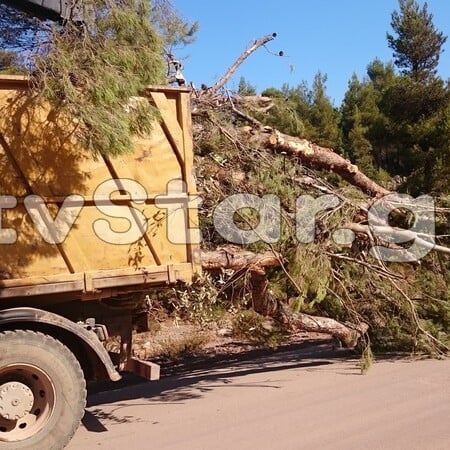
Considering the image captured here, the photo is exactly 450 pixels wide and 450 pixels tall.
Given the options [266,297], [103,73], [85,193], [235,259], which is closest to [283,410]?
[235,259]

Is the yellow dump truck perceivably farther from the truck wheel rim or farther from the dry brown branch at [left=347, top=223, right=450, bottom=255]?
the dry brown branch at [left=347, top=223, right=450, bottom=255]

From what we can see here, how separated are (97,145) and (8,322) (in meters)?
1.49

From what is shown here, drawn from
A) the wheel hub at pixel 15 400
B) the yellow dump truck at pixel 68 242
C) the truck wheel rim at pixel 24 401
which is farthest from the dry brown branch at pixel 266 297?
the wheel hub at pixel 15 400

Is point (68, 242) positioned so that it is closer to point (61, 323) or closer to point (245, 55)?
point (61, 323)

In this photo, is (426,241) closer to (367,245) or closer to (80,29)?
(367,245)

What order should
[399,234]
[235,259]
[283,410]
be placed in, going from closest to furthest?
[283,410] < [235,259] < [399,234]

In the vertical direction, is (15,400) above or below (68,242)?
below

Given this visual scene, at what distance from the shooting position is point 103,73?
193 inches

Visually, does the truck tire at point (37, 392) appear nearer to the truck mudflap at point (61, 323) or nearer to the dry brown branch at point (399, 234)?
the truck mudflap at point (61, 323)

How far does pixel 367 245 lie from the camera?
319 inches

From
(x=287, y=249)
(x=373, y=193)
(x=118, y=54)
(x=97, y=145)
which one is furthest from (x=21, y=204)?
(x=373, y=193)


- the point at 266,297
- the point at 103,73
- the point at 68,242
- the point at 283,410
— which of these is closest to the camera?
the point at 103,73

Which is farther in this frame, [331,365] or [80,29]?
[331,365]

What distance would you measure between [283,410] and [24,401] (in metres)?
2.43
